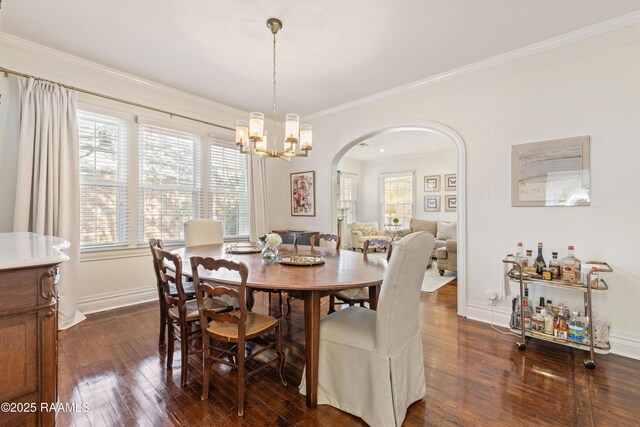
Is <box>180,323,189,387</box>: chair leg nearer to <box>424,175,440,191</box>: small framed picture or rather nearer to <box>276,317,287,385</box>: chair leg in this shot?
<box>276,317,287,385</box>: chair leg

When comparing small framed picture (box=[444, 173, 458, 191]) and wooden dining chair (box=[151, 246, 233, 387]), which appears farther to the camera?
small framed picture (box=[444, 173, 458, 191])

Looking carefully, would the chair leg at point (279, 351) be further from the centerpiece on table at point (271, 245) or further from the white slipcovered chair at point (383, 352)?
the centerpiece on table at point (271, 245)

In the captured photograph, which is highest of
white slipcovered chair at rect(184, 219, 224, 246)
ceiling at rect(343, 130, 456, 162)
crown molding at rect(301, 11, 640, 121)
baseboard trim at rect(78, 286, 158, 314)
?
ceiling at rect(343, 130, 456, 162)

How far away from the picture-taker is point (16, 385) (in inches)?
45.8

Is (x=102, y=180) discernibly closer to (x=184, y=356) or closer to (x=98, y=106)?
(x=98, y=106)

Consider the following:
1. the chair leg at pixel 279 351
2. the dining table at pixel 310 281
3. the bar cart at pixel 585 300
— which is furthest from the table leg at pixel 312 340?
the bar cart at pixel 585 300

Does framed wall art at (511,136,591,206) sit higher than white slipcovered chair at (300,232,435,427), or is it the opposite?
framed wall art at (511,136,591,206)

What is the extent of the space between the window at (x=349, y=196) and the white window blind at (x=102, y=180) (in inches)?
226

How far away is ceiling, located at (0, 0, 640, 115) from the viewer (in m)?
2.22

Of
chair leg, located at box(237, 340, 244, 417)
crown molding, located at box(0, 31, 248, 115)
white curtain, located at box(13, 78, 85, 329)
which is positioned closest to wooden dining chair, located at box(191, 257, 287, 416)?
chair leg, located at box(237, 340, 244, 417)

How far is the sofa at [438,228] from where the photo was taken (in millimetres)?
6547

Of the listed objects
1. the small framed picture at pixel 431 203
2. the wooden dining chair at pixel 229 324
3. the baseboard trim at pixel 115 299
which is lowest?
the baseboard trim at pixel 115 299

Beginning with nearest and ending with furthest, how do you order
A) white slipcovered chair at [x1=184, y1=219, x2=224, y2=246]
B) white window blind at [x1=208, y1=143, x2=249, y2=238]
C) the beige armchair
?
1. white slipcovered chair at [x1=184, y1=219, x2=224, y2=246]
2. white window blind at [x1=208, y1=143, x2=249, y2=238]
3. the beige armchair

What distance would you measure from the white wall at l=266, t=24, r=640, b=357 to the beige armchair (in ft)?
6.03
